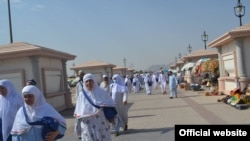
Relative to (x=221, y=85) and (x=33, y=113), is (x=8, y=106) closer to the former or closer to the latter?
(x=33, y=113)

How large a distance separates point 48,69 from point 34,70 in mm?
1591

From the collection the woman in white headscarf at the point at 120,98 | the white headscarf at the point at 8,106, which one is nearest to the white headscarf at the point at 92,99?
the white headscarf at the point at 8,106

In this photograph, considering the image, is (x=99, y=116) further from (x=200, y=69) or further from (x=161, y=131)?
(x=200, y=69)

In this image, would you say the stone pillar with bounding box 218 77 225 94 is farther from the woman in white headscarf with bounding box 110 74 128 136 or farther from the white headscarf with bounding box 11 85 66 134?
the white headscarf with bounding box 11 85 66 134

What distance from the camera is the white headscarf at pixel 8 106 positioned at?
618cm

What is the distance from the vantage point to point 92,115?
688 cm

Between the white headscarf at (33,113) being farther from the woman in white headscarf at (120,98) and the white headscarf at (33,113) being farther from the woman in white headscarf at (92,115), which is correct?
the woman in white headscarf at (120,98)

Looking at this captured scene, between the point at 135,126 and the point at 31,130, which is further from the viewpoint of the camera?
the point at 135,126

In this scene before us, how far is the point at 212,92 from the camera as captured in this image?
2128 centimetres

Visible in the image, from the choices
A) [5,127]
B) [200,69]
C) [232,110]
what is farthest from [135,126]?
[200,69]

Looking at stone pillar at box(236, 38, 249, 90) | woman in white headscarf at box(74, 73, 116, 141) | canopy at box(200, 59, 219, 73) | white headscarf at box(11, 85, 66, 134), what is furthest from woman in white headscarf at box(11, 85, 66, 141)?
canopy at box(200, 59, 219, 73)

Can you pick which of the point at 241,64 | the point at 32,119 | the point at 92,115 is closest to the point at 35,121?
the point at 32,119

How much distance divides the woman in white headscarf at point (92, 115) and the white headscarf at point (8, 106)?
44.1 inches

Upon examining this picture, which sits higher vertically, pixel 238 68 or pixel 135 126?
pixel 238 68
